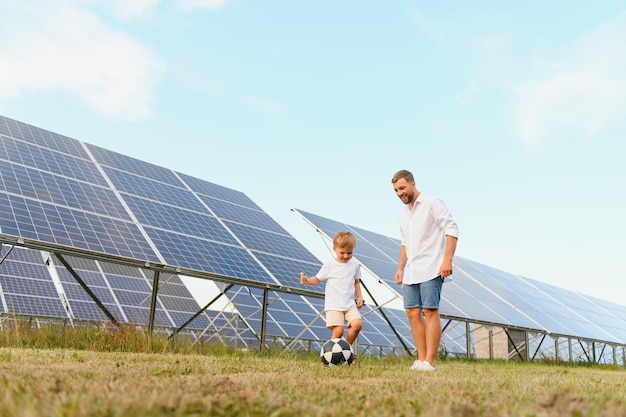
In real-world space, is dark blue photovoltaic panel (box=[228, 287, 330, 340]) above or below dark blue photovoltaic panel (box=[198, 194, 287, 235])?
below

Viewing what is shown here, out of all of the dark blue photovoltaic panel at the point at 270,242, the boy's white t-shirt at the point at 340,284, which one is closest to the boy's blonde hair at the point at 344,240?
the boy's white t-shirt at the point at 340,284

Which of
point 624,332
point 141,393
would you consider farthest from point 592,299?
point 141,393

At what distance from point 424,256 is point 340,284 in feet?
4.40

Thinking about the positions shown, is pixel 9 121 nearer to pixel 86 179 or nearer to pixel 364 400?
pixel 86 179

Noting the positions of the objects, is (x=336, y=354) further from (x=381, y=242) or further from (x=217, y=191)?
(x=381, y=242)

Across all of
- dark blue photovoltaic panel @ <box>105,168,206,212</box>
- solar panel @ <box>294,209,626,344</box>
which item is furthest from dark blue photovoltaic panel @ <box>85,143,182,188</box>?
solar panel @ <box>294,209,626,344</box>

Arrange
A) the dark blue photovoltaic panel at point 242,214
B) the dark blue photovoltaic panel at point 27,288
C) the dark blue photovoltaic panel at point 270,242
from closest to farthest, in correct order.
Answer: the dark blue photovoltaic panel at point 270,242, the dark blue photovoltaic panel at point 242,214, the dark blue photovoltaic panel at point 27,288

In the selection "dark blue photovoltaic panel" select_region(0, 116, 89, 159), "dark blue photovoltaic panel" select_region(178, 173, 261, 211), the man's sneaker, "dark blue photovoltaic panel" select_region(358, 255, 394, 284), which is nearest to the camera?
the man's sneaker

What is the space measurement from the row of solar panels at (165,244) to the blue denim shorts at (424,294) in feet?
13.5

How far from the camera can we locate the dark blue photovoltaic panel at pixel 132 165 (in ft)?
44.8

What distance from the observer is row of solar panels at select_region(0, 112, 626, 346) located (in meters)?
9.41

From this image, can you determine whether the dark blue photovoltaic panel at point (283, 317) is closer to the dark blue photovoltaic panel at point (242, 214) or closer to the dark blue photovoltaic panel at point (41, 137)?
the dark blue photovoltaic panel at point (242, 214)

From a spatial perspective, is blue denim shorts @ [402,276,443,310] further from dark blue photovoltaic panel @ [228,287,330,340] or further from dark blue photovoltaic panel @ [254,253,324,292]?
dark blue photovoltaic panel @ [228,287,330,340]

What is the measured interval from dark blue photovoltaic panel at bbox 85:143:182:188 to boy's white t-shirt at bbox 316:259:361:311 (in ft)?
25.3
